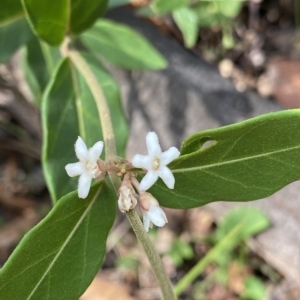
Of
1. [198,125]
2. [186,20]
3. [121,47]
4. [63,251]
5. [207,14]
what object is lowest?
[198,125]


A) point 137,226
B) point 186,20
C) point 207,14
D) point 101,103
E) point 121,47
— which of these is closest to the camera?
point 137,226

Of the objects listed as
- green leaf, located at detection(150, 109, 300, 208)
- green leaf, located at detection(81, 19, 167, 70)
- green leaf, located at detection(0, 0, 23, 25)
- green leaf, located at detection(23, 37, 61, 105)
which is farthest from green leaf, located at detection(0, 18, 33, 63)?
green leaf, located at detection(150, 109, 300, 208)

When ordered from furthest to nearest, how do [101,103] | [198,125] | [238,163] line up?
[198,125] < [101,103] < [238,163]

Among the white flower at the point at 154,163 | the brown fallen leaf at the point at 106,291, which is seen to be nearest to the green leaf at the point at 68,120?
the white flower at the point at 154,163

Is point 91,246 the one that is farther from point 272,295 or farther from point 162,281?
point 272,295

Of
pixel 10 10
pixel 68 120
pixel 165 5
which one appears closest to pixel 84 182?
pixel 68 120

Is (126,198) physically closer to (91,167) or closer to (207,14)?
(91,167)
